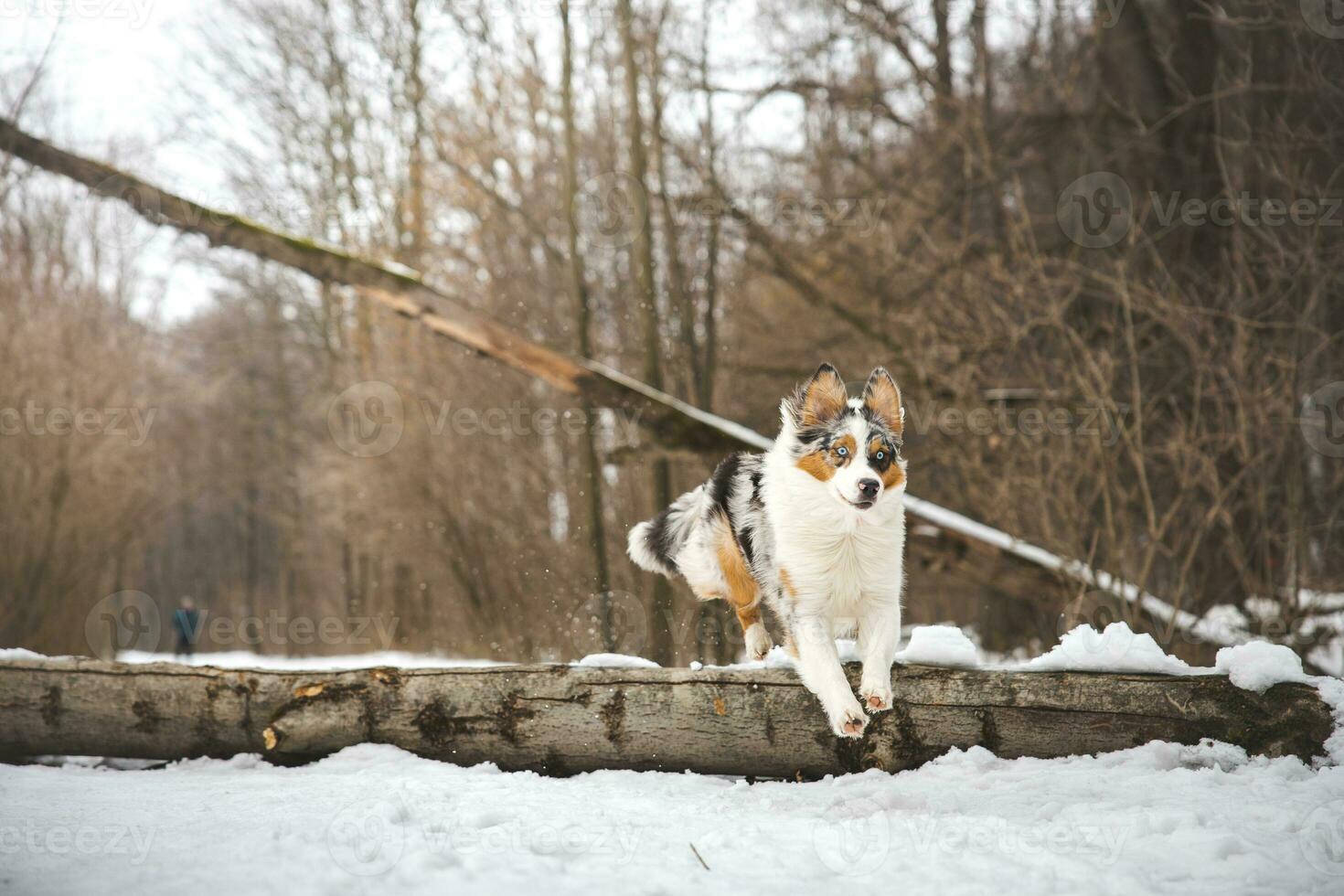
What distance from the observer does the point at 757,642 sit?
16.9 feet

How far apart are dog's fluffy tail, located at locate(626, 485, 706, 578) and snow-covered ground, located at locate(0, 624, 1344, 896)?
1.30 meters

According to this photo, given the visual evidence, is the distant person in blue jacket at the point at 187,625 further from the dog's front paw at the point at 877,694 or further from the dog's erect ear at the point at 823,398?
the dog's front paw at the point at 877,694

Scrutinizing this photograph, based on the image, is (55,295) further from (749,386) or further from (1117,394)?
(1117,394)

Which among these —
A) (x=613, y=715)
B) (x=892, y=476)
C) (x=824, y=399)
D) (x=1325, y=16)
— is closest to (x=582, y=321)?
(x=613, y=715)

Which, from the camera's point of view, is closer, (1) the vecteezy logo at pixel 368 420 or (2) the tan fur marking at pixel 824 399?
(2) the tan fur marking at pixel 824 399

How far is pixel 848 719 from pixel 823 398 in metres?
1.41

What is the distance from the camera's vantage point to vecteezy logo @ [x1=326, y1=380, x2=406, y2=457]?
18969 millimetres

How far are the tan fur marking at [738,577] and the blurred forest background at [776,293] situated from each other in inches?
145

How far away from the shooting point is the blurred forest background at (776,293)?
903 cm

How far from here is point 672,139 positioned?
43.8 feet
